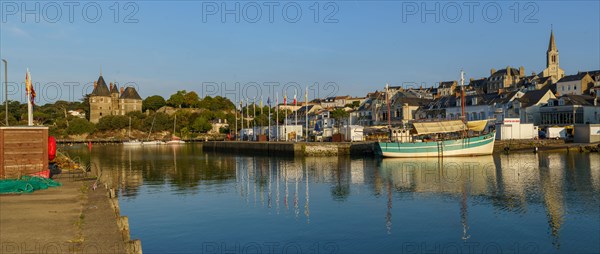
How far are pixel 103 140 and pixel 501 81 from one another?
395 ft

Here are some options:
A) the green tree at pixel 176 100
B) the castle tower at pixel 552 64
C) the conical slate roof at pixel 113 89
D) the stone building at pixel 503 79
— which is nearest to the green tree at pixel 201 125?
the green tree at pixel 176 100

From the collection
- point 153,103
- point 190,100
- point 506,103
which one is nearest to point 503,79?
point 506,103

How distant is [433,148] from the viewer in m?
66.3

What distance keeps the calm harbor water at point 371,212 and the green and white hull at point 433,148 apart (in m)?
20.0

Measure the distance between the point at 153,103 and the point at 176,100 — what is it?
30.8ft

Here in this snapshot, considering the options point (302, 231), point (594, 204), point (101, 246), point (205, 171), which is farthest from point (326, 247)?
point (205, 171)

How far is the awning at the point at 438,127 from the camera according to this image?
6900 cm

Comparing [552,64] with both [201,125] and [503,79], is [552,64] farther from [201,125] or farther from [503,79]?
[201,125]

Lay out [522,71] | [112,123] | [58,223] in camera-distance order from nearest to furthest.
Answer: [58,223]
[522,71]
[112,123]

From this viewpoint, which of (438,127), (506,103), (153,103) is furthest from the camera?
(153,103)

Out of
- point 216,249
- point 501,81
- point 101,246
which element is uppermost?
point 501,81

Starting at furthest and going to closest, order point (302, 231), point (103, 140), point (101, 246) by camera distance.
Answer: point (103, 140)
point (302, 231)
point (101, 246)

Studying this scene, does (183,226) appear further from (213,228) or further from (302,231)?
(302,231)

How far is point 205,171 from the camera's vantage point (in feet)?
177
